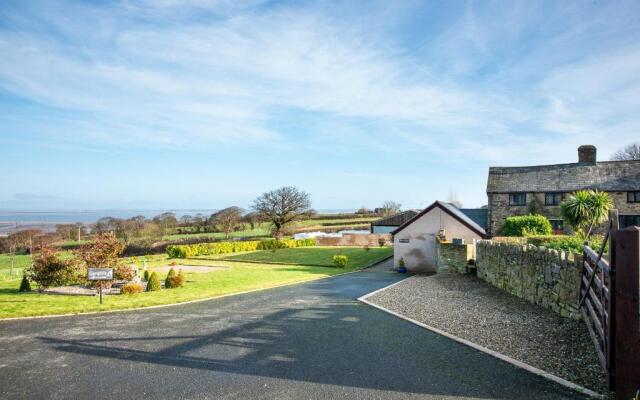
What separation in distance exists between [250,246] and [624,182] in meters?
42.9

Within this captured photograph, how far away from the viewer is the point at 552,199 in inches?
1682

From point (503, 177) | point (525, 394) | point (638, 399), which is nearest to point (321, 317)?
point (525, 394)

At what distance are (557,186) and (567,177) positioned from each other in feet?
6.09

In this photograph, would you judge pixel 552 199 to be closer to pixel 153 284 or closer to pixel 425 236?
pixel 425 236

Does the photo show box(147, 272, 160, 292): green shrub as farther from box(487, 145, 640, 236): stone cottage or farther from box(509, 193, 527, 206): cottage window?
box(509, 193, 527, 206): cottage window

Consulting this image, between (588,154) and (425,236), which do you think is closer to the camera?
(425,236)

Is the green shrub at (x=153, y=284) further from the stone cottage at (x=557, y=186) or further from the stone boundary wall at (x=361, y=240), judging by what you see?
the stone boundary wall at (x=361, y=240)

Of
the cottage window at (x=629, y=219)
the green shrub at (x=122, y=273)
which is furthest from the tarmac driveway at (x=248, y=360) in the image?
the cottage window at (x=629, y=219)

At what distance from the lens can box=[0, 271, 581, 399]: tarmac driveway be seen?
8.11 metres

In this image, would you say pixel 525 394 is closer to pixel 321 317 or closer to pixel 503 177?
pixel 321 317

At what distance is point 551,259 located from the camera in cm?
1307

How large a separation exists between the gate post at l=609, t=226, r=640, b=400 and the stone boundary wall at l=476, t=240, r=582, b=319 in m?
4.62

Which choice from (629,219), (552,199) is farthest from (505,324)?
(629,219)

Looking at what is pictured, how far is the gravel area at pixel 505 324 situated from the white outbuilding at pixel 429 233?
1090cm
